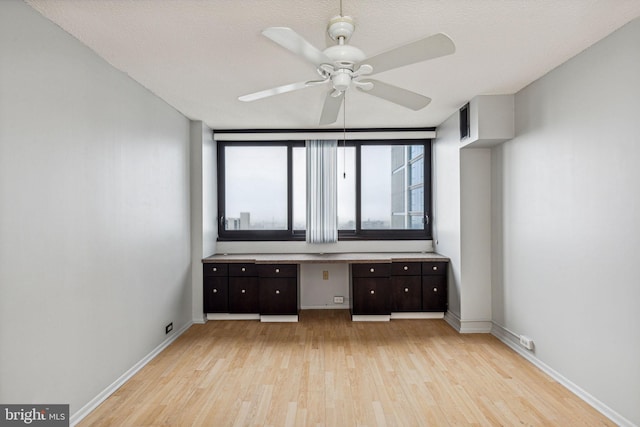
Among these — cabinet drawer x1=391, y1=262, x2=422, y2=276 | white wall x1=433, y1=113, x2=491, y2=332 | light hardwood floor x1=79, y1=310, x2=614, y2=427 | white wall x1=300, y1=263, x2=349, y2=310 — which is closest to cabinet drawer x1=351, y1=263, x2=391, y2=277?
cabinet drawer x1=391, y1=262, x2=422, y2=276

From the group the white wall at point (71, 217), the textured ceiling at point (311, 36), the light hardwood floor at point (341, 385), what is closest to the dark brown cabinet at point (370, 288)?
the light hardwood floor at point (341, 385)

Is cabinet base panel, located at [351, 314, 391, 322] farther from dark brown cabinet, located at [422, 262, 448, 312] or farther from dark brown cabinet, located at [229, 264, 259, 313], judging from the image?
dark brown cabinet, located at [229, 264, 259, 313]

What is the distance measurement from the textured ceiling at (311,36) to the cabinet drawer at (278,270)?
2.09 m

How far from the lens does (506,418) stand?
2271 mm

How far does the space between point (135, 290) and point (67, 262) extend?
2.92ft

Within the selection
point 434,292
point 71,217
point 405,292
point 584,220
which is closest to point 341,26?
point 71,217

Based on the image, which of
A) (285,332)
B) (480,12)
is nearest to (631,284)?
(480,12)

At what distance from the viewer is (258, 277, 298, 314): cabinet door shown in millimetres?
4363

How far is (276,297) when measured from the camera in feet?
14.4

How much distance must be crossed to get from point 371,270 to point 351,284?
0.32m

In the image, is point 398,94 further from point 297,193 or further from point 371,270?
point 297,193

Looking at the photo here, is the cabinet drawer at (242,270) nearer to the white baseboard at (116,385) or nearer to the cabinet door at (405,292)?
the white baseboard at (116,385)

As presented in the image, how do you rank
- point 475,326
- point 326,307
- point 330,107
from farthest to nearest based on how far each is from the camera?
point 326,307 → point 475,326 → point 330,107

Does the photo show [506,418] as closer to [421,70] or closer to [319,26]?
[421,70]
